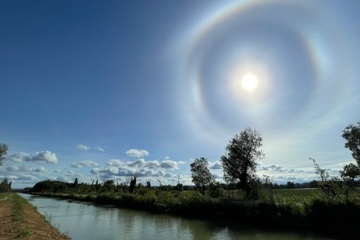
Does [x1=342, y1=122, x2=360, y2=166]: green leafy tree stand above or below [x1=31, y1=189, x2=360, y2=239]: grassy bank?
above

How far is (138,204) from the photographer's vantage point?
55000 mm

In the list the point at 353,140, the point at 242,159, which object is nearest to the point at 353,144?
the point at 353,140

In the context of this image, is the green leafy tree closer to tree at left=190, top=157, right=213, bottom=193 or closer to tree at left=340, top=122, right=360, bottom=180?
tree at left=340, top=122, right=360, bottom=180

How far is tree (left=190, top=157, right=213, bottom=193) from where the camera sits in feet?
225

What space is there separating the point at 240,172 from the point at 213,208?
48.4ft

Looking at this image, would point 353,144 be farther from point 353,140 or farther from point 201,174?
point 201,174

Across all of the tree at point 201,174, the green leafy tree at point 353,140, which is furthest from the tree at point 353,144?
the tree at point 201,174

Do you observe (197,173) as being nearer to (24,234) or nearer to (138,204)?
(138,204)

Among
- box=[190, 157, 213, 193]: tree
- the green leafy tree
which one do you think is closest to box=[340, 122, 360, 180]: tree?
the green leafy tree

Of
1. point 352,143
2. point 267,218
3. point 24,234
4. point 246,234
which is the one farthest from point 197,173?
point 24,234

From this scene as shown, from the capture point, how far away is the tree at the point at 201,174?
68500mm

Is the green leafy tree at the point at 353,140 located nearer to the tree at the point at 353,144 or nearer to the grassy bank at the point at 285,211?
the tree at the point at 353,144

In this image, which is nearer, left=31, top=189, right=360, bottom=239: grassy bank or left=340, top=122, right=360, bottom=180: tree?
left=31, top=189, right=360, bottom=239: grassy bank

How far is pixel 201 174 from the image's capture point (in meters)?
69.1
